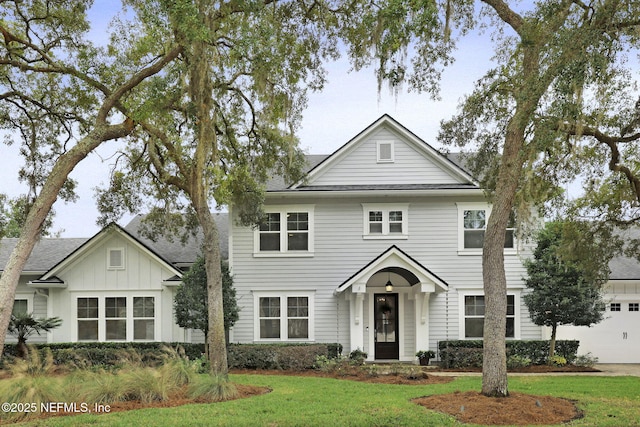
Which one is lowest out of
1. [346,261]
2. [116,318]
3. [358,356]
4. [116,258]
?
[358,356]

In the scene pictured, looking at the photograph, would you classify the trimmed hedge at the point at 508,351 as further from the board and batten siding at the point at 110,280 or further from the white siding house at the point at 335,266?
the board and batten siding at the point at 110,280

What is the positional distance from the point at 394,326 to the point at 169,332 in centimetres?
739

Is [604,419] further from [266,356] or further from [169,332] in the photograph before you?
[169,332]

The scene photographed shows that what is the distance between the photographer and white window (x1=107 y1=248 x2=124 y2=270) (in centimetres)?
2175

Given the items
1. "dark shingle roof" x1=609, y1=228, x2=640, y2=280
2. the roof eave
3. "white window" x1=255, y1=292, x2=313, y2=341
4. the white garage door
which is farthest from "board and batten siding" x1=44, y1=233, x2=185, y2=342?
"dark shingle roof" x1=609, y1=228, x2=640, y2=280

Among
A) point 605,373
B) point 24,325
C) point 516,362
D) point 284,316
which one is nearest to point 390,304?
point 284,316

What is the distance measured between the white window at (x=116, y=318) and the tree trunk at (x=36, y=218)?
8586mm

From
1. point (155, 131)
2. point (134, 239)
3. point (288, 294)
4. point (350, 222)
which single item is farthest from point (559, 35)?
point (134, 239)

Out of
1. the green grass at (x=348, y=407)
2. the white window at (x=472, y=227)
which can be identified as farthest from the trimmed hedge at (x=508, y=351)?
the green grass at (x=348, y=407)

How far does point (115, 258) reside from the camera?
2180 cm

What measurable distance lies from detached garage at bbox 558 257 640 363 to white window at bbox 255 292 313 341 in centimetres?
878

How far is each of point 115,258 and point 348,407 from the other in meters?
12.5

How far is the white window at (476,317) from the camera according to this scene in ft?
69.6

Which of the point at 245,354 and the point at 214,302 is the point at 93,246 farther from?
the point at 214,302
